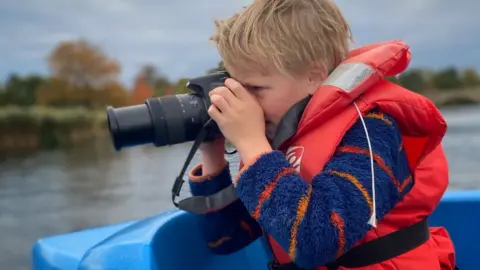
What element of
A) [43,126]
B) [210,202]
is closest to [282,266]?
[210,202]

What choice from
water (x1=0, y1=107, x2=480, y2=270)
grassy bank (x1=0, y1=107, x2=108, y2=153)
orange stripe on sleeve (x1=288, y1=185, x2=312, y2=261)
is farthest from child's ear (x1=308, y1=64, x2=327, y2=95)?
grassy bank (x1=0, y1=107, x2=108, y2=153)

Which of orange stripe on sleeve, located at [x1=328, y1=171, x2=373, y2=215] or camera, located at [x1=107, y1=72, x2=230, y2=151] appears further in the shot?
camera, located at [x1=107, y1=72, x2=230, y2=151]

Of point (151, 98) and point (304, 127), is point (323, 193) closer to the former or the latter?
point (304, 127)

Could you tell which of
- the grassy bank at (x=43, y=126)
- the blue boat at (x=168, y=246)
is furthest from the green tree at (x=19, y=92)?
the blue boat at (x=168, y=246)

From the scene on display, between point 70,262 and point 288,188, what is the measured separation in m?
0.69

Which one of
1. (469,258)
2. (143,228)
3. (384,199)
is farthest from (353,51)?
(469,258)

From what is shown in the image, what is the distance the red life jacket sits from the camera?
3.05 feet

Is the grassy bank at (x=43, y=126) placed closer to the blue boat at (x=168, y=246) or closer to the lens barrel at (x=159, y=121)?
the blue boat at (x=168, y=246)

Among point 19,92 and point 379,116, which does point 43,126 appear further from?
point 379,116

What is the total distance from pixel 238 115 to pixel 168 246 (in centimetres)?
38

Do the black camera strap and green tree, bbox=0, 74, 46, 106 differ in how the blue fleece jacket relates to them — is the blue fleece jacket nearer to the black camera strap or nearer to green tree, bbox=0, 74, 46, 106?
the black camera strap

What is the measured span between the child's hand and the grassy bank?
18.7ft

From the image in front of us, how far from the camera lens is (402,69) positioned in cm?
104

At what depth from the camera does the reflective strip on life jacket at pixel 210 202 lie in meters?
1.12
